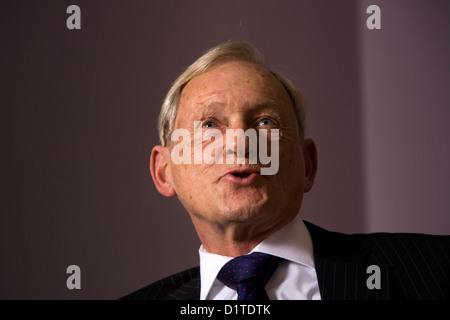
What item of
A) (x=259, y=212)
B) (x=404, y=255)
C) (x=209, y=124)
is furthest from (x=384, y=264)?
(x=209, y=124)

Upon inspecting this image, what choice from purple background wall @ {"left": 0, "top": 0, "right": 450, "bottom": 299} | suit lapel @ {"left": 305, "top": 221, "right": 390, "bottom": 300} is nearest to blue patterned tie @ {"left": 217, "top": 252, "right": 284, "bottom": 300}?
suit lapel @ {"left": 305, "top": 221, "right": 390, "bottom": 300}

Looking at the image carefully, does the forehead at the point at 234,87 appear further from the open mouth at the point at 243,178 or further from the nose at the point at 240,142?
the open mouth at the point at 243,178

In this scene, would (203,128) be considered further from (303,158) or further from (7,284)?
(7,284)

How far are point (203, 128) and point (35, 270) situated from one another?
2.85ft

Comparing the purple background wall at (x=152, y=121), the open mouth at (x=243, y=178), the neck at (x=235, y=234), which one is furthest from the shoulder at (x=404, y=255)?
the purple background wall at (x=152, y=121)

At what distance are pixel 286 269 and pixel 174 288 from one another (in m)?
0.42

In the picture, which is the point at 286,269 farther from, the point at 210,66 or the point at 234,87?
the point at 210,66

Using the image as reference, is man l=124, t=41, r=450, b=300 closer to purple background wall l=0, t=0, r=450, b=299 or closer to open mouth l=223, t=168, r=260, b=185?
open mouth l=223, t=168, r=260, b=185

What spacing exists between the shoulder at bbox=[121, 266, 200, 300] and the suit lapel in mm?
381

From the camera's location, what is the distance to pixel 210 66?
151 centimetres

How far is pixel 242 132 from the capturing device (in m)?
1.34

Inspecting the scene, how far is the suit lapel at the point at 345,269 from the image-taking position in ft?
4.19

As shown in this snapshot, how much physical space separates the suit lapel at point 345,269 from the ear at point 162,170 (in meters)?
0.44

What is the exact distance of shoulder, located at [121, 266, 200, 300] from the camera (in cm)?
155
